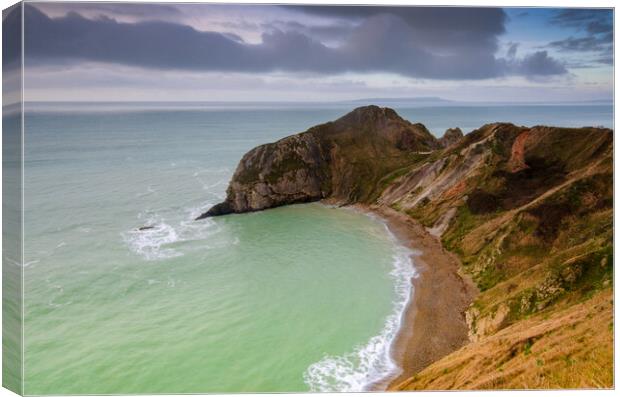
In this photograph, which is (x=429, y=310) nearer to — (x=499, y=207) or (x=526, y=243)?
(x=526, y=243)

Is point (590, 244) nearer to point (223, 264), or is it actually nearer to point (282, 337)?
point (282, 337)

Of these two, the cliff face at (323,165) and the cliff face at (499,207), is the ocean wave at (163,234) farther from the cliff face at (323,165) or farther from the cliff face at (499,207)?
the cliff face at (499,207)

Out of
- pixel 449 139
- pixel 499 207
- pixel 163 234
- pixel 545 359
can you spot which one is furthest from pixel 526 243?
pixel 163 234

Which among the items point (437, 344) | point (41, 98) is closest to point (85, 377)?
point (41, 98)

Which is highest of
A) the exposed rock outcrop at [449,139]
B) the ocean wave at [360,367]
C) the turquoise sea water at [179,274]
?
the exposed rock outcrop at [449,139]

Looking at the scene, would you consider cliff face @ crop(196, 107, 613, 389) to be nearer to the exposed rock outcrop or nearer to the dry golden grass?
the dry golden grass

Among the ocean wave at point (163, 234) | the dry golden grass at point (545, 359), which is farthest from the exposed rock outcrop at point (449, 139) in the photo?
the ocean wave at point (163, 234)
